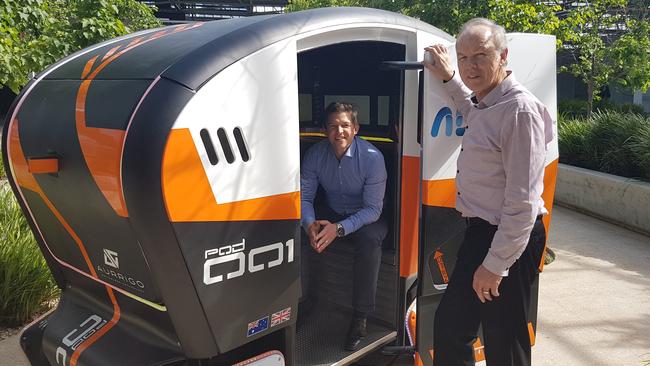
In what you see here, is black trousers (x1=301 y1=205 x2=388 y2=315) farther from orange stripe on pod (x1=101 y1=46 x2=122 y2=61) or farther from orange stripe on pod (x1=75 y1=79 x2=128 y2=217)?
orange stripe on pod (x1=101 y1=46 x2=122 y2=61)

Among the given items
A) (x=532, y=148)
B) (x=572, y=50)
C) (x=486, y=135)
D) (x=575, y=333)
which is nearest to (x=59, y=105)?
(x=486, y=135)

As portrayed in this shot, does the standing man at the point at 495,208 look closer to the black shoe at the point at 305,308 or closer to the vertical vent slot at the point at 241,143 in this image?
the vertical vent slot at the point at 241,143

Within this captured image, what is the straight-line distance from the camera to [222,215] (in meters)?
2.23

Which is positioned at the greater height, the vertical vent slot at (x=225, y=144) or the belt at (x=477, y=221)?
the vertical vent slot at (x=225, y=144)

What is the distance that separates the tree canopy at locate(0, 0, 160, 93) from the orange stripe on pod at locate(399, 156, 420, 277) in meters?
3.39

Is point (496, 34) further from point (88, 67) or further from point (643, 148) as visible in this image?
point (643, 148)

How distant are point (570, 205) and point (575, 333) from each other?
14.7ft

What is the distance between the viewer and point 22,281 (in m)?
4.11

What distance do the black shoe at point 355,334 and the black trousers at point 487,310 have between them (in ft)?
2.38

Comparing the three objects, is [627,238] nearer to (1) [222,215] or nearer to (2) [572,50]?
(1) [222,215]

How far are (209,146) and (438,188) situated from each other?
134 centimetres

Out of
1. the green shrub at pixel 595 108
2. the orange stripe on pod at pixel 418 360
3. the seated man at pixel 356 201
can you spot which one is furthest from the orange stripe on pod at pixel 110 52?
the green shrub at pixel 595 108

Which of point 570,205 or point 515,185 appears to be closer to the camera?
point 515,185

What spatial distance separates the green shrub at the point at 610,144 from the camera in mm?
7520
